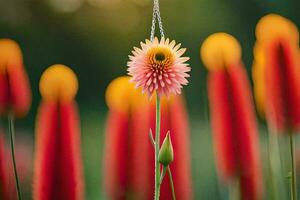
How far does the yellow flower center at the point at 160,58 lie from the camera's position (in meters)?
1.20

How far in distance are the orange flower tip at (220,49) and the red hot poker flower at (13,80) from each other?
0.46 meters

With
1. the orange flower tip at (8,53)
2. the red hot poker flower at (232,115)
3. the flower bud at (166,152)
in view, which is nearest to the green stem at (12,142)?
the orange flower tip at (8,53)

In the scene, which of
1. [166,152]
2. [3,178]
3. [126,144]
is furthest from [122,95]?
[3,178]

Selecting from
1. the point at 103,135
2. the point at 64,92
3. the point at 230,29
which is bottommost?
the point at 103,135

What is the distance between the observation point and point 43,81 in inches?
51.5

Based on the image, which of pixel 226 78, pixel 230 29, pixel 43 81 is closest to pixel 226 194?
pixel 226 78

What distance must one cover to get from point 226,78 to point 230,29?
0.13 meters

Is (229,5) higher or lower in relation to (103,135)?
higher

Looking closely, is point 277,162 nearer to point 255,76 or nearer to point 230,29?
point 255,76

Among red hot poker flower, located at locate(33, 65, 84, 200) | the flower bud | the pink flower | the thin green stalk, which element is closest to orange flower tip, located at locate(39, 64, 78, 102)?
red hot poker flower, located at locate(33, 65, 84, 200)

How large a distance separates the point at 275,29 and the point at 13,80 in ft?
2.23

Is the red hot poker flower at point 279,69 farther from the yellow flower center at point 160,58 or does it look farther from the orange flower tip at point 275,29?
the yellow flower center at point 160,58

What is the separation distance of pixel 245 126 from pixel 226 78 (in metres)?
0.13

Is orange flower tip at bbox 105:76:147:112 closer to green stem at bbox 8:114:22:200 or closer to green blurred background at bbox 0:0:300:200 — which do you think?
green blurred background at bbox 0:0:300:200
